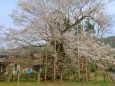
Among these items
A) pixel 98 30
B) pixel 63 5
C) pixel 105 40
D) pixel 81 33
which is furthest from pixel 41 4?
pixel 105 40

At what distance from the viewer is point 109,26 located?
27.2m

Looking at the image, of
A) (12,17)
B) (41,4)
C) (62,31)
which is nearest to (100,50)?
(62,31)

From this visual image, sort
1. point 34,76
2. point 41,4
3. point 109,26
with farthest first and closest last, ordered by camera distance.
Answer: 1. point 34,76
2. point 109,26
3. point 41,4

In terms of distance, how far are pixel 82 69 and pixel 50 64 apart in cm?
319

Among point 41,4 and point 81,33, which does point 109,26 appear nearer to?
point 81,33

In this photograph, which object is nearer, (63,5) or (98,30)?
(63,5)

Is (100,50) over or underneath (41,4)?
underneath

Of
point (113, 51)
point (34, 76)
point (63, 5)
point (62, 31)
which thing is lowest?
point (34, 76)

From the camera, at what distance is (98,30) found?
2762cm

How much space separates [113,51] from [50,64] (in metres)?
6.40

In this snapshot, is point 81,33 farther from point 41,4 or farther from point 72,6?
point 41,4

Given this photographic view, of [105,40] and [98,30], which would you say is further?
[105,40]

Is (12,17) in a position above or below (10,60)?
above

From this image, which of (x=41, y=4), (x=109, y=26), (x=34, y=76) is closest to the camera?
(x=41, y=4)
